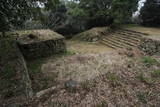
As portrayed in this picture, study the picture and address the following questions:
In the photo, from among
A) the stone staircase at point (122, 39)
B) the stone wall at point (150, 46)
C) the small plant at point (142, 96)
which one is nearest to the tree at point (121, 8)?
the stone staircase at point (122, 39)

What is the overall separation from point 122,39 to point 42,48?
16.8 feet

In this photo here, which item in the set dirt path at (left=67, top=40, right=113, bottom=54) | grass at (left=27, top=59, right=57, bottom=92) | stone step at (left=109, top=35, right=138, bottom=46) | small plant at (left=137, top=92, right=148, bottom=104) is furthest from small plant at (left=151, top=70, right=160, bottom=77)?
stone step at (left=109, top=35, right=138, bottom=46)

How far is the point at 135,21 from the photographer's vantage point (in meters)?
11.4

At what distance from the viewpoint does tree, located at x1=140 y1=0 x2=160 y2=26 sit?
9.11m

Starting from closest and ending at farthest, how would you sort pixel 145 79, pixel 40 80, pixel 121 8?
pixel 145 79
pixel 40 80
pixel 121 8

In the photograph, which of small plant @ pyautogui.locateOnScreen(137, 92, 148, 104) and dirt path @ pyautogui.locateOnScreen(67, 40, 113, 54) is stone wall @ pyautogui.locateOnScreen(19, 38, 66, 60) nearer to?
dirt path @ pyautogui.locateOnScreen(67, 40, 113, 54)

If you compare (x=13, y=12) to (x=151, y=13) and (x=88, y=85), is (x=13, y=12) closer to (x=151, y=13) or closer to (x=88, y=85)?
(x=88, y=85)

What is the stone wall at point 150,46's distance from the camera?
515cm

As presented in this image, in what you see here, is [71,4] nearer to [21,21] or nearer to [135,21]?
[135,21]

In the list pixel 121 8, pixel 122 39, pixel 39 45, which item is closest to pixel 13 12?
pixel 39 45

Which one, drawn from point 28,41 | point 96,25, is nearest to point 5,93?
point 28,41

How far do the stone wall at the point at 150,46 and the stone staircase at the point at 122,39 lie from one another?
2.56 feet

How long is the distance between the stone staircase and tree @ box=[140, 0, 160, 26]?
2.50m

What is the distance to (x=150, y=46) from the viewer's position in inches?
214
